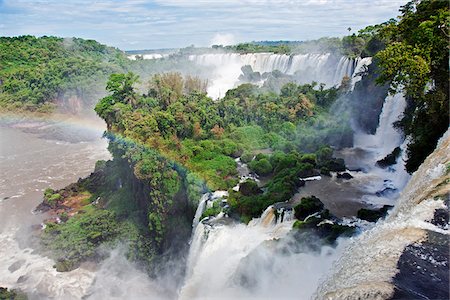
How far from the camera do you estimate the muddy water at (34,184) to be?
21.0 m

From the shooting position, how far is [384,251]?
25.0ft

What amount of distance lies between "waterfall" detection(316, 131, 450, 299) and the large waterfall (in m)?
23.3

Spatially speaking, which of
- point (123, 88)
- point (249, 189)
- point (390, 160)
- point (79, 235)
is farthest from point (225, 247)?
point (123, 88)

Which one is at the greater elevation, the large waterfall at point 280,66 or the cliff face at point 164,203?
the large waterfall at point 280,66

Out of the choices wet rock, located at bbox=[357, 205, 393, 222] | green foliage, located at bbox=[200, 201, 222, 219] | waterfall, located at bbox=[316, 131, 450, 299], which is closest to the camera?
waterfall, located at bbox=[316, 131, 450, 299]

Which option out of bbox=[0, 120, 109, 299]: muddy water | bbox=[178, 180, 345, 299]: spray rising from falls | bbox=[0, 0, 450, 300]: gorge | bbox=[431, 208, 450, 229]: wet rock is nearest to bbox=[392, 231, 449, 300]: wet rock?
bbox=[0, 0, 450, 300]: gorge

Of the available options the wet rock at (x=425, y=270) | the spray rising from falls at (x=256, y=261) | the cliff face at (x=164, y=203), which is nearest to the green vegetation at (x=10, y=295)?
the cliff face at (x=164, y=203)

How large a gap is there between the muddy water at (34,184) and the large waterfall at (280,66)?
681 inches

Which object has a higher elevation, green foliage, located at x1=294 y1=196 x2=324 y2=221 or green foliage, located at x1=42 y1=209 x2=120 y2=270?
green foliage, located at x1=294 y1=196 x2=324 y2=221

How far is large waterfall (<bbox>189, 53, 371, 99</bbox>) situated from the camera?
1489 inches

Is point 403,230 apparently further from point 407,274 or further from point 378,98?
point 378,98

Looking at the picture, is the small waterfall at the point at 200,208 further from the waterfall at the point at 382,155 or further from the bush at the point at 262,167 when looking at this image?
the waterfall at the point at 382,155

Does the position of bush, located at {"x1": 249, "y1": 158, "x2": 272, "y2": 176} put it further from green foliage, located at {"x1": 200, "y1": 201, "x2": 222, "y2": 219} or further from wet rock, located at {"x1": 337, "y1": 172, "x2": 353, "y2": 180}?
green foliage, located at {"x1": 200, "y1": 201, "x2": 222, "y2": 219}

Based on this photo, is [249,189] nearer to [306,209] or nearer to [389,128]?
[306,209]
